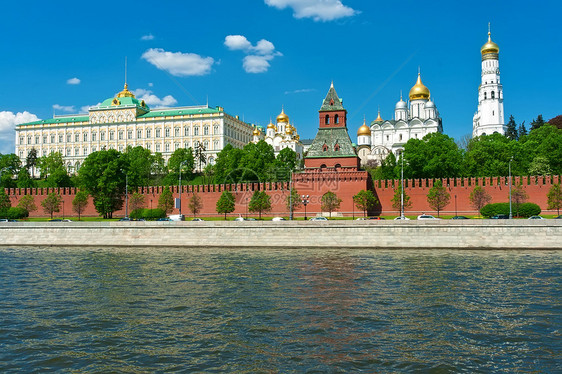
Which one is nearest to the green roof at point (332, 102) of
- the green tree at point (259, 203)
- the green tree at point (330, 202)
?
the green tree at point (330, 202)

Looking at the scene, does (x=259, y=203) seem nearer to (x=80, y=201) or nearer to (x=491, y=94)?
(x=80, y=201)

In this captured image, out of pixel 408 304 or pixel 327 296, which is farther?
pixel 327 296

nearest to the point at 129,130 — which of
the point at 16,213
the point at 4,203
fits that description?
the point at 4,203

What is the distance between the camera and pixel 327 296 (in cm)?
1820

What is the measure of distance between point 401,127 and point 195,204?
6079cm

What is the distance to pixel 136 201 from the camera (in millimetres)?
55562

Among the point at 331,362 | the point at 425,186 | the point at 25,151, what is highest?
the point at 25,151

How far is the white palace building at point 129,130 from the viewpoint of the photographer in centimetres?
10301

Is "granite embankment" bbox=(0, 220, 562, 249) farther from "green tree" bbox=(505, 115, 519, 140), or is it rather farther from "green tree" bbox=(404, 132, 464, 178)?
"green tree" bbox=(505, 115, 519, 140)

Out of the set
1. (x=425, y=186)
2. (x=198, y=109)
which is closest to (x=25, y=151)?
(x=198, y=109)

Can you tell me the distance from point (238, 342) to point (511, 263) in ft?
Result: 55.2

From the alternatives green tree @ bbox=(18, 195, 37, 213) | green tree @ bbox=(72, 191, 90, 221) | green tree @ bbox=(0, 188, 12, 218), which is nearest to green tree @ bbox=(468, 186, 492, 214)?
green tree @ bbox=(72, 191, 90, 221)

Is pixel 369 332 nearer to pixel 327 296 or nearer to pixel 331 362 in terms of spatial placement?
pixel 331 362

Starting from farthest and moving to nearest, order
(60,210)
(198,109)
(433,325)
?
1. (198,109)
2. (60,210)
3. (433,325)
